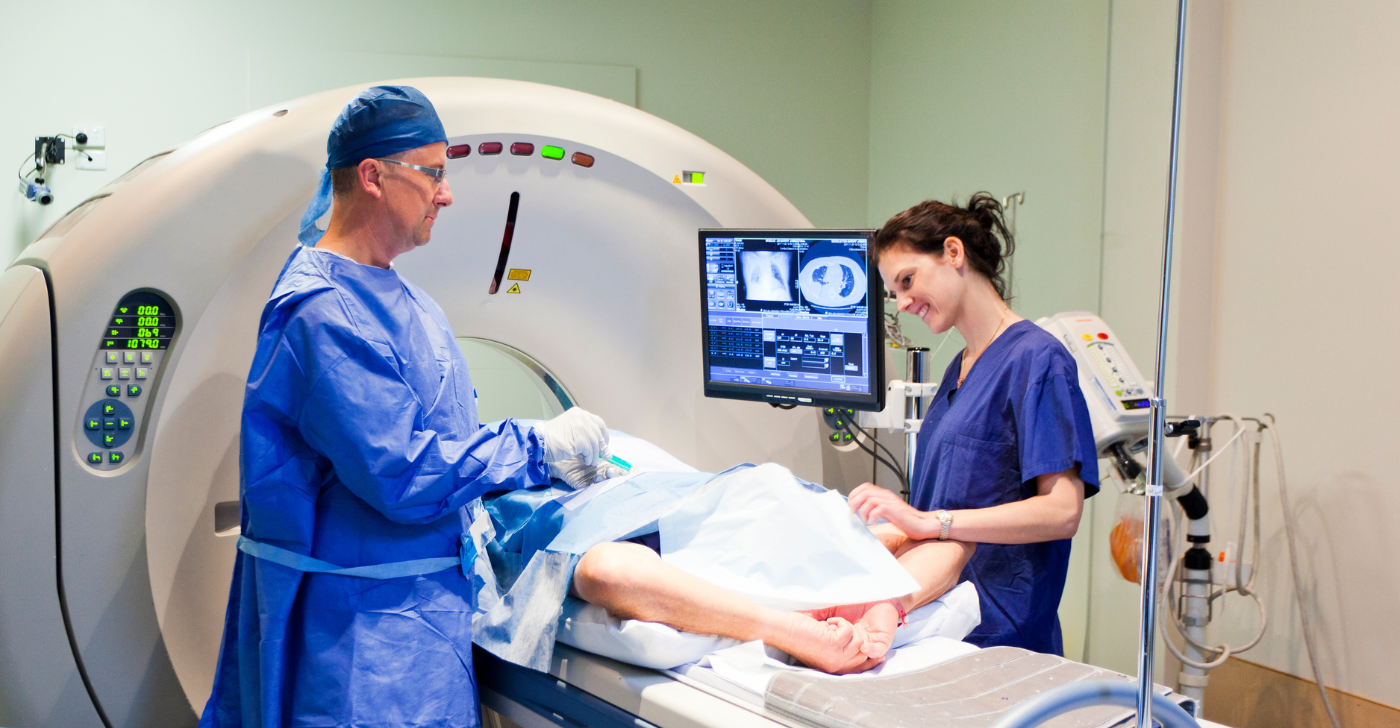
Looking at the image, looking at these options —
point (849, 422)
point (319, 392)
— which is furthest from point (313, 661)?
point (849, 422)

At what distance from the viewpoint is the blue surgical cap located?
1.46m

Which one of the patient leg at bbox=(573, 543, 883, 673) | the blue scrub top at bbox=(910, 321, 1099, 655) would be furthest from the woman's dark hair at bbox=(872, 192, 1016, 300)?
the patient leg at bbox=(573, 543, 883, 673)

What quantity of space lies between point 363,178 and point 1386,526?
2303mm

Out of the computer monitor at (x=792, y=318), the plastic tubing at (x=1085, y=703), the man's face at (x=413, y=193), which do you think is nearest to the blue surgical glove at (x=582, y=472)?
the computer monitor at (x=792, y=318)

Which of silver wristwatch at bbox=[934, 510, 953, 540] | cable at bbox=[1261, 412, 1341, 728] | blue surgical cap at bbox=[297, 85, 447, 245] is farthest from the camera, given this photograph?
cable at bbox=[1261, 412, 1341, 728]

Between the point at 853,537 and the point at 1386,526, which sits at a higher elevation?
the point at 853,537

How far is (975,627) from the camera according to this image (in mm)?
1606

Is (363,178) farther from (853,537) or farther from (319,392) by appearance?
(853,537)

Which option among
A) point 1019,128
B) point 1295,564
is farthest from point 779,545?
point 1019,128

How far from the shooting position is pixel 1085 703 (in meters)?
1.04

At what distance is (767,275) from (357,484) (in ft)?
3.23

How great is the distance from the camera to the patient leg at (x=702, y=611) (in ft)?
4.56

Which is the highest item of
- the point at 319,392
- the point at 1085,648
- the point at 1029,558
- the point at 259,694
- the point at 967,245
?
the point at 967,245

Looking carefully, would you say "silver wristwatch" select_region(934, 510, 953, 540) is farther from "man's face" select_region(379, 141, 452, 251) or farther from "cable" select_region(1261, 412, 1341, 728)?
"cable" select_region(1261, 412, 1341, 728)
